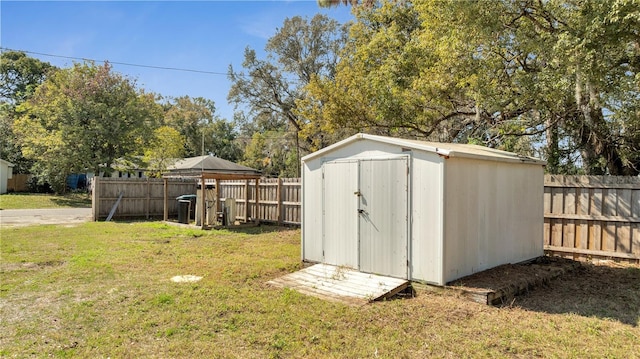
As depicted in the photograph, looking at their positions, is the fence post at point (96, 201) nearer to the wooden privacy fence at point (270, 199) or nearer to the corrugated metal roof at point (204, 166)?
the wooden privacy fence at point (270, 199)

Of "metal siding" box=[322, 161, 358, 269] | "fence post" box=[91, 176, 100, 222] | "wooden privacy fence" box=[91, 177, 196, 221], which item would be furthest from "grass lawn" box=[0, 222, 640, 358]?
"wooden privacy fence" box=[91, 177, 196, 221]

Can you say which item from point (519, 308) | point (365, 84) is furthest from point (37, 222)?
point (519, 308)

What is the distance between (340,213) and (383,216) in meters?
0.82

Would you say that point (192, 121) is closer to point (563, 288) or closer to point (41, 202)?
point (41, 202)

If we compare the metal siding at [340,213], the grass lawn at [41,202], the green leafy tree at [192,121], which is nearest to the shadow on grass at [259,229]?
the metal siding at [340,213]

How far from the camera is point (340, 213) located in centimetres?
643

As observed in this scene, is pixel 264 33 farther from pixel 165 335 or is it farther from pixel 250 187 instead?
pixel 165 335

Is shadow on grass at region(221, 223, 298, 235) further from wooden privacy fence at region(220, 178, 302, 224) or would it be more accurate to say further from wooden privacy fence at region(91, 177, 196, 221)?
wooden privacy fence at region(91, 177, 196, 221)

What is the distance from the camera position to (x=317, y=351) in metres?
3.56

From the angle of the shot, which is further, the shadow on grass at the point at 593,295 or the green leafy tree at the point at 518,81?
the green leafy tree at the point at 518,81

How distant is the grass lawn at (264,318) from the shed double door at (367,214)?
2.33ft

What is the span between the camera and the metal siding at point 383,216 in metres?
5.64

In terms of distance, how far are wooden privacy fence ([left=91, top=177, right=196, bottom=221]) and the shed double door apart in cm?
1079

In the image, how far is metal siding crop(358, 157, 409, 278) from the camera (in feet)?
18.5
